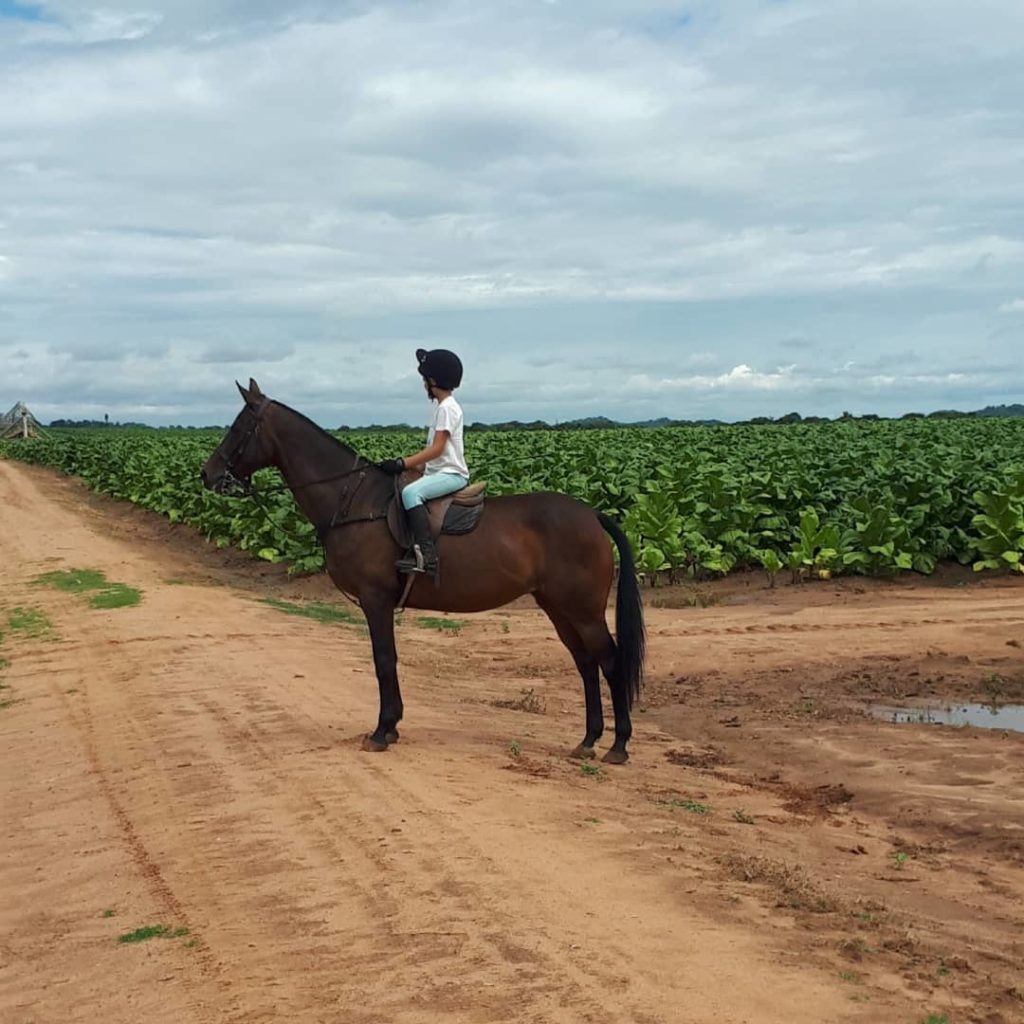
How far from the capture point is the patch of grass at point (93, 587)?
1647 centimetres

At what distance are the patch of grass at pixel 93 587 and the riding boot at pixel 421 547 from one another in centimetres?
825

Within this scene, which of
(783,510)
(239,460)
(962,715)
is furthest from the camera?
(783,510)

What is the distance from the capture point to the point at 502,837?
266 inches

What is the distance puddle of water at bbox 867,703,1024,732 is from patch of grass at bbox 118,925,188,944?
6.81 m

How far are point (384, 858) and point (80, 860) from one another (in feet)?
6.07

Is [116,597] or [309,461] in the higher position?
[309,461]

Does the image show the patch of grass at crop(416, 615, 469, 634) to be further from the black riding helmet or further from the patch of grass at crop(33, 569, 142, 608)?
the black riding helmet

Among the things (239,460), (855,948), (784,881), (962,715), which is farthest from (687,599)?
(855,948)

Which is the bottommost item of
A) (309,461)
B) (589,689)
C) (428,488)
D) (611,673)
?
(589,689)

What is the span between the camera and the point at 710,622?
15461 mm

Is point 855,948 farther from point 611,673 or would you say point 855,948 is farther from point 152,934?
point 611,673

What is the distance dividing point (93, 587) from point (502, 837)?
1287cm

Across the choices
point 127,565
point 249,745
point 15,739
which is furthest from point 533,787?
point 127,565

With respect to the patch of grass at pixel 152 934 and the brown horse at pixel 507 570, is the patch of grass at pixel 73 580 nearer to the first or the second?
the brown horse at pixel 507 570
